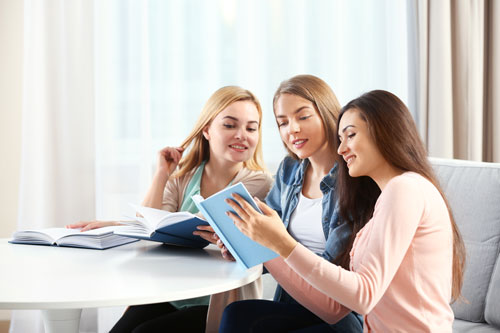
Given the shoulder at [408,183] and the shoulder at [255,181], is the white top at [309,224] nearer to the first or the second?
the shoulder at [255,181]

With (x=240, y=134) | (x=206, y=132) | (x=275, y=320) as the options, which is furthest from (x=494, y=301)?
(x=206, y=132)

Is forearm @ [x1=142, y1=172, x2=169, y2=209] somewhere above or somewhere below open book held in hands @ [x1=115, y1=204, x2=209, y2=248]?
above

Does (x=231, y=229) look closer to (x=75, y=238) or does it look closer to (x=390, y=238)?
(x=390, y=238)

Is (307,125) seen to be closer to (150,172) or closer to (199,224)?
(199,224)

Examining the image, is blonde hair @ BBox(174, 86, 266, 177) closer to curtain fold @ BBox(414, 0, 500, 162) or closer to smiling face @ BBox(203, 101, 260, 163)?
smiling face @ BBox(203, 101, 260, 163)

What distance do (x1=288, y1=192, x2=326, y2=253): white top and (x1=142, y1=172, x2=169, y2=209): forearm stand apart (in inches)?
19.7

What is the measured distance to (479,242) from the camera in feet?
5.98

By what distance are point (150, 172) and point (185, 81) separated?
47 cm

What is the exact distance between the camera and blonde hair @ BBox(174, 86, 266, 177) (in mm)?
1964

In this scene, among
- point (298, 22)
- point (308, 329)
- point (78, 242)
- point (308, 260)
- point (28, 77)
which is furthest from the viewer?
point (298, 22)

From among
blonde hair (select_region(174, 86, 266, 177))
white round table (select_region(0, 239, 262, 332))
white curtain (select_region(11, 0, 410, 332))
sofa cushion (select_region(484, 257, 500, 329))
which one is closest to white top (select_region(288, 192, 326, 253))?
white round table (select_region(0, 239, 262, 332))

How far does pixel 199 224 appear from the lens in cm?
144

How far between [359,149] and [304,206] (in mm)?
470

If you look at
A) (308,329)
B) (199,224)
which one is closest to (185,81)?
(199,224)
